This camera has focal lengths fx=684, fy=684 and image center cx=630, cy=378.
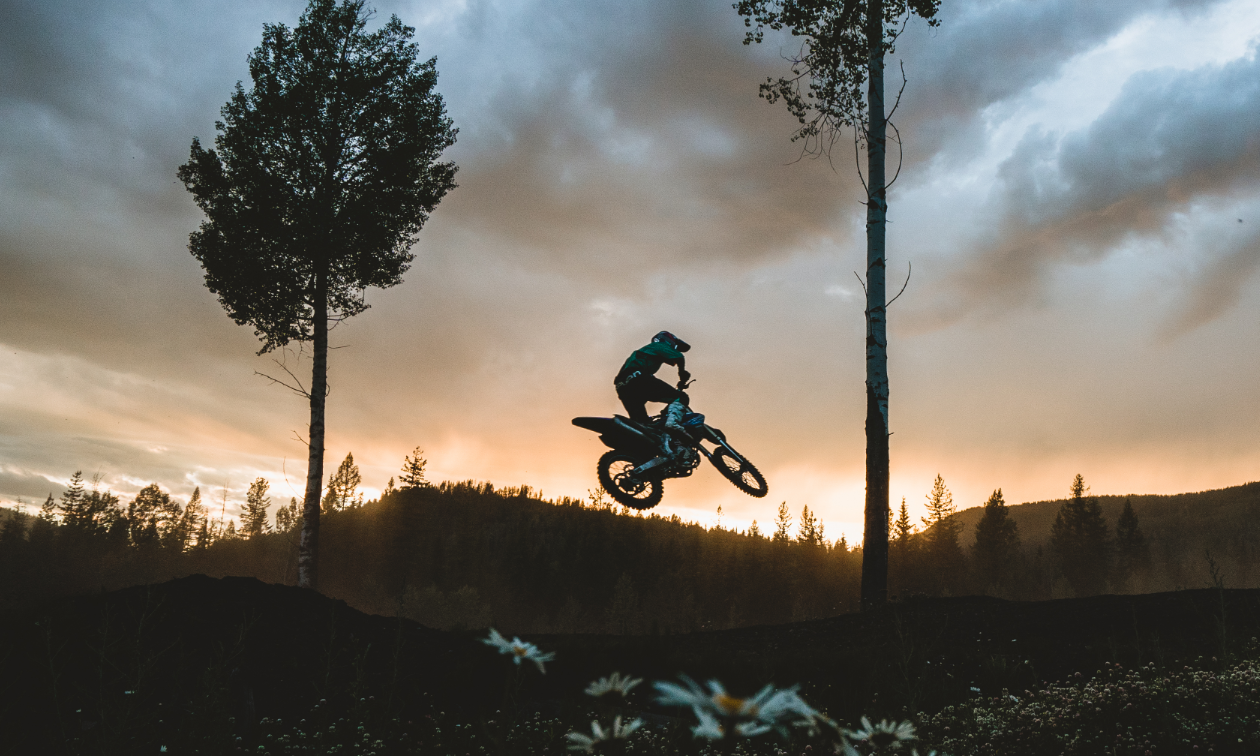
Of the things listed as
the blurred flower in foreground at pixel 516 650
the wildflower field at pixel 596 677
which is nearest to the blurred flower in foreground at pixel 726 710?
the blurred flower in foreground at pixel 516 650

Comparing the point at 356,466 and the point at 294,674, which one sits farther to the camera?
the point at 356,466

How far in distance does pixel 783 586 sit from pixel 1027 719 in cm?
6652

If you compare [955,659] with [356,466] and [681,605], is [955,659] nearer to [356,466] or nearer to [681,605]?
[681,605]

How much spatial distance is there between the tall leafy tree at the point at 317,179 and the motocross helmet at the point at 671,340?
→ 1055cm

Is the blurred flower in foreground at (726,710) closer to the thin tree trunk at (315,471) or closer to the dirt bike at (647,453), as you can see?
the dirt bike at (647,453)

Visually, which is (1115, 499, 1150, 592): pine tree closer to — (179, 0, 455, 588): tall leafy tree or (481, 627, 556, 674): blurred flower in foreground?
(179, 0, 455, 588): tall leafy tree

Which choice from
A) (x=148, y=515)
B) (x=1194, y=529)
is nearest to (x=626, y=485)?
(x=148, y=515)

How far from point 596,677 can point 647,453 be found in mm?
2421

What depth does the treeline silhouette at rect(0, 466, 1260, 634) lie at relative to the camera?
2429 inches

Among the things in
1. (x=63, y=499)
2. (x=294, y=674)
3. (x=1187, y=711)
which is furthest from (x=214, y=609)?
(x=63, y=499)

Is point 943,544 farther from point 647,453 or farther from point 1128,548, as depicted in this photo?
point 647,453

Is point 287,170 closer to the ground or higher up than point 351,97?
closer to the ground

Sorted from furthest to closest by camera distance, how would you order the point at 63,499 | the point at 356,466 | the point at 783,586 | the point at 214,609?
1. the point at 63,499
2. the point at 356,466
3. the point at 783,586
4. the point at 214,609

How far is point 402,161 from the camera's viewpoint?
17000 mm
